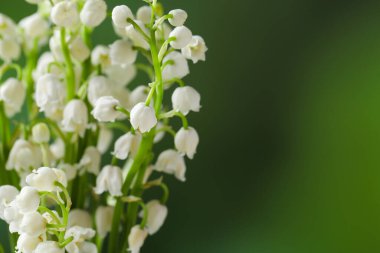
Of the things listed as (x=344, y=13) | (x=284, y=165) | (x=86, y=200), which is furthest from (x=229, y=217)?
(x=86, y=200)

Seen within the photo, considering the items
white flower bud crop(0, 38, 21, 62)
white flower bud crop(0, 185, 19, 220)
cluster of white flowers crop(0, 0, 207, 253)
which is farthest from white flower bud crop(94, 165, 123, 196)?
white flower bud crop(0, 38, 21, 62)

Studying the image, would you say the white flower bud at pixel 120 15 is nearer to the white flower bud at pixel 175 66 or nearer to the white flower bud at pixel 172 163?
the white flower bud at pixel 175 66

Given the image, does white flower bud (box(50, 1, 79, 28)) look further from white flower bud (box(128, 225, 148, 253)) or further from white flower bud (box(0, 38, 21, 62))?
white flower bud (box(128, 225, 148, 253))

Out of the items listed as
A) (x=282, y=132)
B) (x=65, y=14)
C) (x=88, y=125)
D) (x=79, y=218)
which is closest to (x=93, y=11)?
(x=65, y=14)

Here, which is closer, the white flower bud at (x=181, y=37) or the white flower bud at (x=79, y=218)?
the white flower bud at (x=181, y=37)

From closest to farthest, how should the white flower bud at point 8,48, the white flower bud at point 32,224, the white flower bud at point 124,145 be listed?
the white flower bud at point 32,224 → the white flower bud at point 124,145 → the white flower bud at point 8,48

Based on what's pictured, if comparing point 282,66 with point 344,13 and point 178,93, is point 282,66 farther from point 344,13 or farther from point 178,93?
point 178,93

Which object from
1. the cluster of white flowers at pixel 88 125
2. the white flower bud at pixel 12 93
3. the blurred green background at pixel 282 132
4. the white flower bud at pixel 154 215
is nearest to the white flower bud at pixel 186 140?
the cluster of white flowers at pixel 88 125
